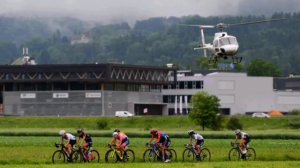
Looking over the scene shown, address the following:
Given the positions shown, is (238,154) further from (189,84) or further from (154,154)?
(189,84)

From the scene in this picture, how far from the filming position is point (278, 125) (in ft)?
426

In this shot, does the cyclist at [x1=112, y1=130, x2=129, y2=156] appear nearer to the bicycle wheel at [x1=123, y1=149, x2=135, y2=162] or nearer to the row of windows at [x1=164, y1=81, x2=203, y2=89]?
the bicycle wheel at [x1=123, y1=149, x2=135, y2=162]

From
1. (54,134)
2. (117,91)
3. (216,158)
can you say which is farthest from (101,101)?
(216,158)

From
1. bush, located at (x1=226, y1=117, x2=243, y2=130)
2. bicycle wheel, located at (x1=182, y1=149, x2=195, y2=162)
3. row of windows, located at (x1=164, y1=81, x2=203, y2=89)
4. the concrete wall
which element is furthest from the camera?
row of windows, located at (x1=164, y1=81, x2=203, y2=89)

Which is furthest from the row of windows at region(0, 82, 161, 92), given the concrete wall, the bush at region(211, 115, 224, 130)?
the bush at region(211, 115, 224, 130)

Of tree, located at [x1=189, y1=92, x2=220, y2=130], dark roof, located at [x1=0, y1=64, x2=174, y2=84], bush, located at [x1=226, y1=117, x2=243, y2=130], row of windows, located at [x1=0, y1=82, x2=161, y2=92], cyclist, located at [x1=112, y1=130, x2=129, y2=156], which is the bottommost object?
cyclist, located at [x1=112, y1=130, x2=129, y2=156]

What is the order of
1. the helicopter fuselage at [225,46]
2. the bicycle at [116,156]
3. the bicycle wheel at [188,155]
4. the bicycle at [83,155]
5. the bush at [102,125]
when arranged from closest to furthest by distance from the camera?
1. the bicycle at [116,156]
2. the bicycle at [83,155]
3. the bicycle wheel at [188,155]
4. the helicopter fuselage at [225,46]
5. the bush at [102,125]

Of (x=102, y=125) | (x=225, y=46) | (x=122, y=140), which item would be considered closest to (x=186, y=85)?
(x=102, y=125)

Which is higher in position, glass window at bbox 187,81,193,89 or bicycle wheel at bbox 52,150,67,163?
glass window at bbox 187,81,193,89

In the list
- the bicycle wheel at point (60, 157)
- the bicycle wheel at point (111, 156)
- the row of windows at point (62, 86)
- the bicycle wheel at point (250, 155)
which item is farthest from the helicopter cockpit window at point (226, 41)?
the row of windows at point (62, 86)

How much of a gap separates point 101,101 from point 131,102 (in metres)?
10.2

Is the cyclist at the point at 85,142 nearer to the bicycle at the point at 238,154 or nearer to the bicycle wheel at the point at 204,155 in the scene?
the bicycle wheel at the point at 204,155

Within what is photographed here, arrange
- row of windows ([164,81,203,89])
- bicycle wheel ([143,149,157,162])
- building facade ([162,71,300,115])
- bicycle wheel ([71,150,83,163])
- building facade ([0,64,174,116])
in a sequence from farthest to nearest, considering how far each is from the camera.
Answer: row of windows ([164,81,203,89])
building facade ([162,71,300,115])
building facade ([0,64,174,116])
bicycle wheel ([143,149,157,162])
bicycle wheel ([71,150,83,163])

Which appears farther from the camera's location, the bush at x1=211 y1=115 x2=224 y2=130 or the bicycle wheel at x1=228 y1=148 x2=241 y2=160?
the bush at x1=211 y1=115 x2=224 y2=130
